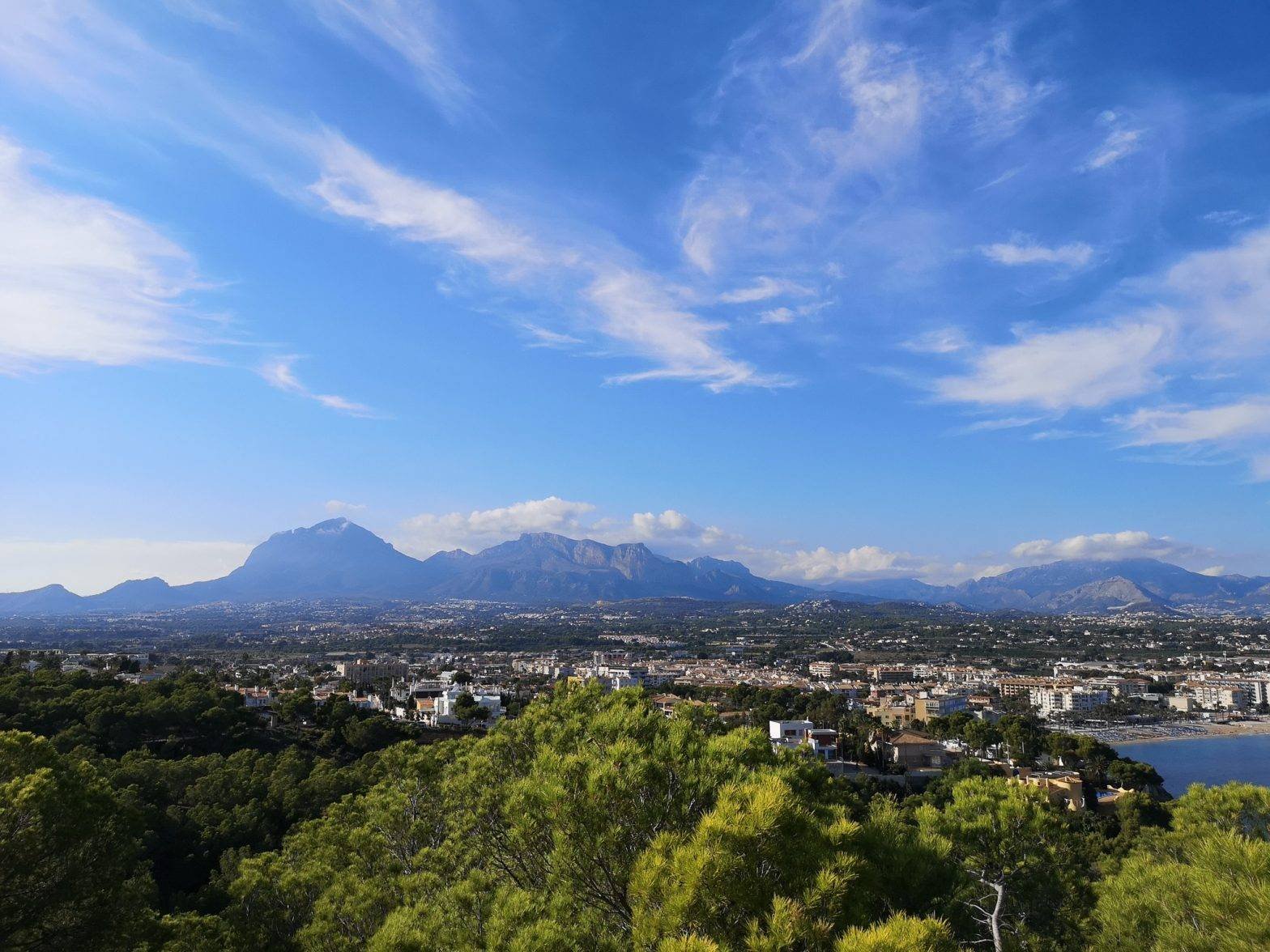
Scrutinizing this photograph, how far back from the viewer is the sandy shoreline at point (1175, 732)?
50281 mm

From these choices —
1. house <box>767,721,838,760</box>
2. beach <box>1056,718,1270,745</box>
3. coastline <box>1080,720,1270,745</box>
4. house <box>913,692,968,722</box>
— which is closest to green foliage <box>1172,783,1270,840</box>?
house <box>767,721,838,760</box>

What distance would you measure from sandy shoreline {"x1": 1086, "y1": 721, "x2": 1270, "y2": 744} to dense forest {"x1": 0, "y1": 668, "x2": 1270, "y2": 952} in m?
51.4

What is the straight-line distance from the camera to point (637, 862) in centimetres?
385

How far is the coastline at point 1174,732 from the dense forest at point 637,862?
168 ft

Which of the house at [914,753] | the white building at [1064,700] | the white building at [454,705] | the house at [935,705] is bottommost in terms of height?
the white building at [1064,700]

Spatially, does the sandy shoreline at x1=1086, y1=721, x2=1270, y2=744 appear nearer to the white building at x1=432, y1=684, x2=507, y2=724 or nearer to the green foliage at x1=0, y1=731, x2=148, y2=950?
the white building at x1=432, y1=684, x2=507, y2=724

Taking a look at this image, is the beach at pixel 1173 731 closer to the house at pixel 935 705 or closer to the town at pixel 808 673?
the town at pixel 808 673

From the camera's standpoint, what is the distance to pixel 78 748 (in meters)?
17.2

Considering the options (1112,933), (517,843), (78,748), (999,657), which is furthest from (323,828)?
(999,657)

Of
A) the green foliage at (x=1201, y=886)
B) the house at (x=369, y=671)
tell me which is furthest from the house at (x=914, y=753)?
the house at (x=369, y=671)

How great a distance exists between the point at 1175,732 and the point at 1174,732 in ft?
0.19

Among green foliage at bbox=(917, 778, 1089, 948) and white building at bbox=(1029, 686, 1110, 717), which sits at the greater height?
green foliage at bbox=(917, 778, 1089, 948)

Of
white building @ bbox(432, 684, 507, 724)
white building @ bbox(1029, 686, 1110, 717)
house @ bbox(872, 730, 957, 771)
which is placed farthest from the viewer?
white building @ bbox(1029, 686, 1110, 717)

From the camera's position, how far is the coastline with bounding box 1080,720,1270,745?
50312 mm
